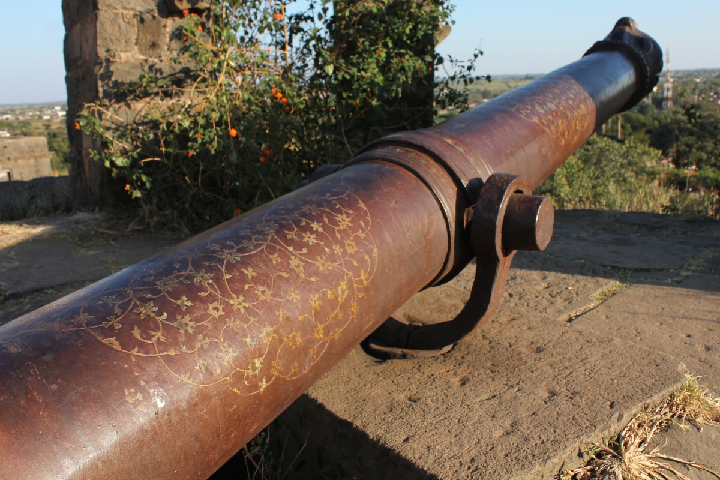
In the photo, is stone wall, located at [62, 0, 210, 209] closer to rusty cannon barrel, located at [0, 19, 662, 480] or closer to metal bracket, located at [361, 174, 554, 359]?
rusty cannon barrel, located at [0, 19, 662, 480]

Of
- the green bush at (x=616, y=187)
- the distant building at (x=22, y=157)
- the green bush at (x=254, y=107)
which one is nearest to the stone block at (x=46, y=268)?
the green bush at (x=254, y=107)

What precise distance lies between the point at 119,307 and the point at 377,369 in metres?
1.20

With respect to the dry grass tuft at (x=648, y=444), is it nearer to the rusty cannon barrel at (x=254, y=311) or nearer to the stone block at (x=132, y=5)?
the rusty cannon barrel at (x=254, y=311)

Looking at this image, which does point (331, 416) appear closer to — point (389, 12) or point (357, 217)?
point (357, 217)

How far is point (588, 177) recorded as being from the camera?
12.4 m

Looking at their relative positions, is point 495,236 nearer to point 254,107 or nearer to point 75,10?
point 254,107

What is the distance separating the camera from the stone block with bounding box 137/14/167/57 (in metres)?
4.42

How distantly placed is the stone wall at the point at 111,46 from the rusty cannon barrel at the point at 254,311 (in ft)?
9.83

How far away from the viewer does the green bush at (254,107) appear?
14.2ft

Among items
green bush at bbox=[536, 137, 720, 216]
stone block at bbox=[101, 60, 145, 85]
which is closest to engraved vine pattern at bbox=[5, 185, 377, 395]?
stone block at bbox=[101, 60, 145, 85]

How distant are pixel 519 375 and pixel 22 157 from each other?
11.3m

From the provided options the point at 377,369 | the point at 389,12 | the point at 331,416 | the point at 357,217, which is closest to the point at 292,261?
the point at 357,217

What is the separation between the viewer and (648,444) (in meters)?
1.73

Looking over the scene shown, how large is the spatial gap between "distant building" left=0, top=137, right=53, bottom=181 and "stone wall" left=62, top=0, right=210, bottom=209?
710 cm
